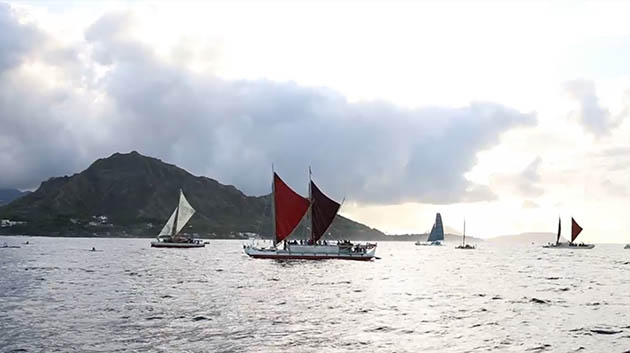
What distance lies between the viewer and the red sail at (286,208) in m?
129

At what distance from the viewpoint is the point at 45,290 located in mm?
70312

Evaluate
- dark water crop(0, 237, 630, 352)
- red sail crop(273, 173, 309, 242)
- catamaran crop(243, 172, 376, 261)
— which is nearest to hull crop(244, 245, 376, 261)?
catamaran crop(243, 172, 376, 261)

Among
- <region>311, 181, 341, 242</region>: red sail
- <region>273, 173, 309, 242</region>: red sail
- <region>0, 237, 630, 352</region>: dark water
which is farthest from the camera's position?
<region>311, 181, 341, 242</region>: red sail

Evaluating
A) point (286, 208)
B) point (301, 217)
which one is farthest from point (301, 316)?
point (286, 208)

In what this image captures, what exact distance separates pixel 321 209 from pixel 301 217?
184 inches

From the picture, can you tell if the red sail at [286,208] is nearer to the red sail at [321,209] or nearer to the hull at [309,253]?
the red sail at [321,209]

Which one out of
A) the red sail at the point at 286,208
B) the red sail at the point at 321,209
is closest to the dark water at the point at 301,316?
the red sail at the point at 286,208

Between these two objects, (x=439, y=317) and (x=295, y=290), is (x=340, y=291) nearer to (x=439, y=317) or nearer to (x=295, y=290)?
(x=295, y=290)

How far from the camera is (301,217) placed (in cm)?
12938

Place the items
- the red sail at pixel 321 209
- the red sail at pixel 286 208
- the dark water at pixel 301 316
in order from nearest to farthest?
1. the dark water at pixel 301 316
2. the red sail at pixel 286 208
3. the red sail at pixel 321 209

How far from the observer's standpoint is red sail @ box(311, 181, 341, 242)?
13088 cm

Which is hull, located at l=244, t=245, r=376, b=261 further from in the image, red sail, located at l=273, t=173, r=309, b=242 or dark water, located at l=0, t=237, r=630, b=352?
dark water, located at l=0, t=237, r=630, b=352

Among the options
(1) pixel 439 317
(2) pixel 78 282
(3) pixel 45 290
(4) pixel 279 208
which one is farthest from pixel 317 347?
(4) pixel 279 208

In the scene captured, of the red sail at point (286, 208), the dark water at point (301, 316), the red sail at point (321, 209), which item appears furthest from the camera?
the red sail at point (321, 209)
